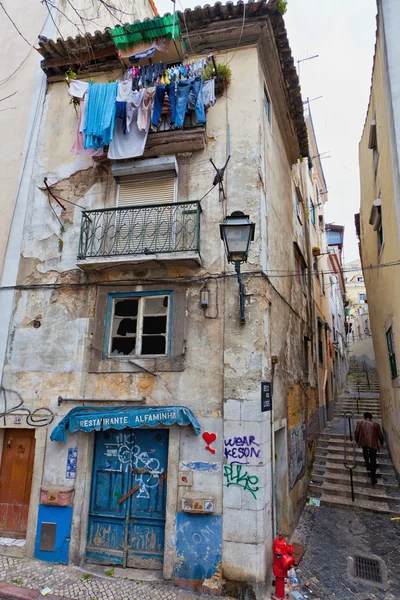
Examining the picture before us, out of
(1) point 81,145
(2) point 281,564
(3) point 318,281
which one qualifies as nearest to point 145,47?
(1) point 81,145

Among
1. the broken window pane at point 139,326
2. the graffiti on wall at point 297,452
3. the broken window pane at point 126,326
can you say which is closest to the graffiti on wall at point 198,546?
the graffiti on wall at point 297,452

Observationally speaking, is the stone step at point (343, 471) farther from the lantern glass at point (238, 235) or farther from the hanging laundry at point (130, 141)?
the hanging laundry at point (130, 141)

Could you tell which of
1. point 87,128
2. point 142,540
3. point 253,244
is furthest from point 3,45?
point 142,540

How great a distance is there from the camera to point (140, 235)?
23.2 ft

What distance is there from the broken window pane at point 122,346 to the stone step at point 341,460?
7348mm

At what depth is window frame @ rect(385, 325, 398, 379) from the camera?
9.41 meters

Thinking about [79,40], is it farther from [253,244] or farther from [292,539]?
[292,539]

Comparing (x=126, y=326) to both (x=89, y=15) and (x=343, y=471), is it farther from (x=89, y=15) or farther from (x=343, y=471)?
(x=89, y=15)

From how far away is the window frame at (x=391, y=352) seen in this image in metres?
9.41

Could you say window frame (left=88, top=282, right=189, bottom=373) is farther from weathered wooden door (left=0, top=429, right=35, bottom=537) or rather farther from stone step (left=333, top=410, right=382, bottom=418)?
stone step (left=333, top=410, right=382, bottom=418)

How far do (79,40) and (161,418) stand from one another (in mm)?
8338

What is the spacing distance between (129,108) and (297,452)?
28.2 feet

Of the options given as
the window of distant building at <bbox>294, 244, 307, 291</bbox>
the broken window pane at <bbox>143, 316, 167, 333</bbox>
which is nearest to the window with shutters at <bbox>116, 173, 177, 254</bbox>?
the broken window pane at <bbox>143, 316, 167, 333</bbox>

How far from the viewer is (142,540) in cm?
631
